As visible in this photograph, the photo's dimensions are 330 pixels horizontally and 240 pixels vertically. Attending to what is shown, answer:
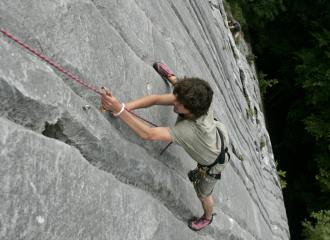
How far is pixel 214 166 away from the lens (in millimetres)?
3354

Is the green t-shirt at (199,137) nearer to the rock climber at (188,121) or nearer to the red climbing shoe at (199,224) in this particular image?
the rock climber at (188,121)

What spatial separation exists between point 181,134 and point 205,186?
3.99ft

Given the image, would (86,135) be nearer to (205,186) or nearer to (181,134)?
(181,134)

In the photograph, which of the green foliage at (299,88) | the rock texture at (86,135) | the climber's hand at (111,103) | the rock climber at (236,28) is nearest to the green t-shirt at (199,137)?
the rock texture at (86,135)

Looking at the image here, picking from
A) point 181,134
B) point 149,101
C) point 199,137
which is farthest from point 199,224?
point 149,101

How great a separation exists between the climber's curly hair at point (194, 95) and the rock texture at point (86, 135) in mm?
696

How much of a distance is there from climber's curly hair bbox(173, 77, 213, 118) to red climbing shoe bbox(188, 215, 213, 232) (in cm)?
184

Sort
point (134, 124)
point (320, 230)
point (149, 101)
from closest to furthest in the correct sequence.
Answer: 1. point (134, 124)
2. point (149, 101)
3. point (320, 230)

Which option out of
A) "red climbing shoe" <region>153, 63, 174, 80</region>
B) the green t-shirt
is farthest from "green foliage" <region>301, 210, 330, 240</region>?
"red climbing shoe" <region>153, 63, 174, 80</region>

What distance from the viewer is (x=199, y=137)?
113 inches

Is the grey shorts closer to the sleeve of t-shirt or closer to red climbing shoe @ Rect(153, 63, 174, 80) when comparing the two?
the sleeve of t-shirt

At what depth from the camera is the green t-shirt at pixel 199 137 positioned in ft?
9.19

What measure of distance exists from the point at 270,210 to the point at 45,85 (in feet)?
28.7

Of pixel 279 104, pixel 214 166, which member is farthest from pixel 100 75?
pixel 279 104
